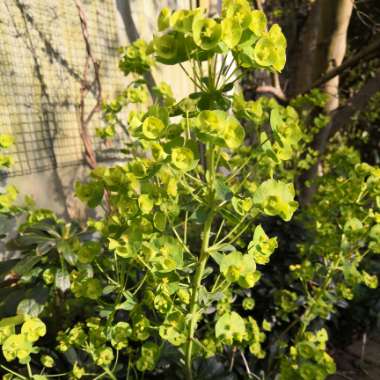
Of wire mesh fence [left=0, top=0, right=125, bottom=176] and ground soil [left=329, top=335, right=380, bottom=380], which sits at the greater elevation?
wire mesh fence [left=0, top=0, right=125, bottom=176]

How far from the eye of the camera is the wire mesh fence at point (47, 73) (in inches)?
59.6

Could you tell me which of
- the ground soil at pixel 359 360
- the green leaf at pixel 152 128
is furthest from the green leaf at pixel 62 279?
the ground soil at pixel 359 360

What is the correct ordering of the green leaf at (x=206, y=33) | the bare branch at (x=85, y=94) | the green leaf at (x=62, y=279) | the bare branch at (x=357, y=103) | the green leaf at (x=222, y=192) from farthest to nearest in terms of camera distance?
1. the bare branch at (x=357, y=103)
2. the bare branch at (x=85, y=94)
3. the green leaf at (x=62, y=279)
4. the green leaf at (x=222, y=192)
5. the green leaf at (x=206, y=33)

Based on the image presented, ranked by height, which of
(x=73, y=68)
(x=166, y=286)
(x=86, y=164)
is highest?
(x=73, y=68)

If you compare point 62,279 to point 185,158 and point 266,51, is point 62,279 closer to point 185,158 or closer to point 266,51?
point 185,158

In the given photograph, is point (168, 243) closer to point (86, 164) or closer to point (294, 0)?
point (86, 164)

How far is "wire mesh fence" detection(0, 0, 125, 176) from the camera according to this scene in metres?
1.51

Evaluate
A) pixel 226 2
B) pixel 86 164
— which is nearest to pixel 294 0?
pixel 86 164

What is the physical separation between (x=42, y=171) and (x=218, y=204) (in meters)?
1.25

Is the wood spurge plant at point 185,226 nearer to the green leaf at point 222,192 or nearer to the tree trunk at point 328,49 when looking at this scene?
the green leaf at point 222,192

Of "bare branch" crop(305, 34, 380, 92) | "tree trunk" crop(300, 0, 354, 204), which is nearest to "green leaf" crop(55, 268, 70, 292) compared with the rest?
"tree trunk" crop(300, 0, 354, 204)

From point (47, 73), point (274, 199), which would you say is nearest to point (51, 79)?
point (47, 73)

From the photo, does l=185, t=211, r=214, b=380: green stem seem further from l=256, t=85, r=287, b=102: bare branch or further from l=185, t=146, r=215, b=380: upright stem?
l=256, t=85, r=287, b=102: bare branch

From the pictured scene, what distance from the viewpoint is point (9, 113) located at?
1515 mm
